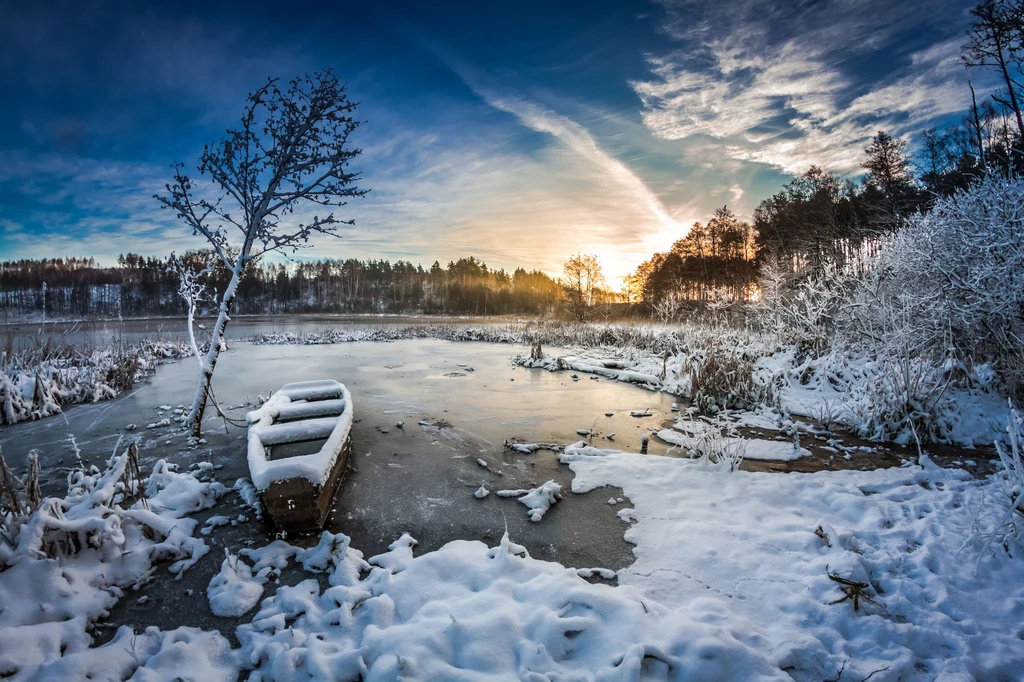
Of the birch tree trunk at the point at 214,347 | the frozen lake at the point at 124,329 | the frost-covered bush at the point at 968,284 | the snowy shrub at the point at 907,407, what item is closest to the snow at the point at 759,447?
the snowy shrub at the point at 907,407

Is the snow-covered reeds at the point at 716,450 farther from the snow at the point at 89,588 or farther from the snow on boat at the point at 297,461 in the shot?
the snow at the point at 89,588

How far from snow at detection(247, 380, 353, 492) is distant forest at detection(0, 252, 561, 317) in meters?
36.3

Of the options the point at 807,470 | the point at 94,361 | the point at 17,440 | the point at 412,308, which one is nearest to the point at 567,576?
the point at 807,470

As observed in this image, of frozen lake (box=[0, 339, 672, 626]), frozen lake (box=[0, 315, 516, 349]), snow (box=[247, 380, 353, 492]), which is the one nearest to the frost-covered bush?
frozen lake (box=[0, 339, 672, 626])

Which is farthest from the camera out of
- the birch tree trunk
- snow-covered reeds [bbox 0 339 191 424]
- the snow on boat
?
snow-covered reeds [bbox 0 339 191 424]

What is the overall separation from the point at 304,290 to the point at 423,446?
69472 mm

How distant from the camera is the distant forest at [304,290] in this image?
4675cm

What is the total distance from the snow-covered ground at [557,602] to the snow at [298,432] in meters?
0.65

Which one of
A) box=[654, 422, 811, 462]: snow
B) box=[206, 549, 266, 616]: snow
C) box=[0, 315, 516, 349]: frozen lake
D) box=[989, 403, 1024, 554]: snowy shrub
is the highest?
box=[0, 315, 516, 349]: frozen lake

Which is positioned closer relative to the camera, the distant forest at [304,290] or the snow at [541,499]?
the snow at [541,499]

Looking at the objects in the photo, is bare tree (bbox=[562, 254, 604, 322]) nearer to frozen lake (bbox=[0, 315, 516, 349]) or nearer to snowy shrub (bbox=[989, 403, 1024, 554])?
frozen lake (bbox=[0, 315, 516, 349])

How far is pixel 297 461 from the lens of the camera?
3.72 metres

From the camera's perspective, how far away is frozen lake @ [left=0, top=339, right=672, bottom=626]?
3852mm

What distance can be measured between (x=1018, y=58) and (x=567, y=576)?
14.6m
